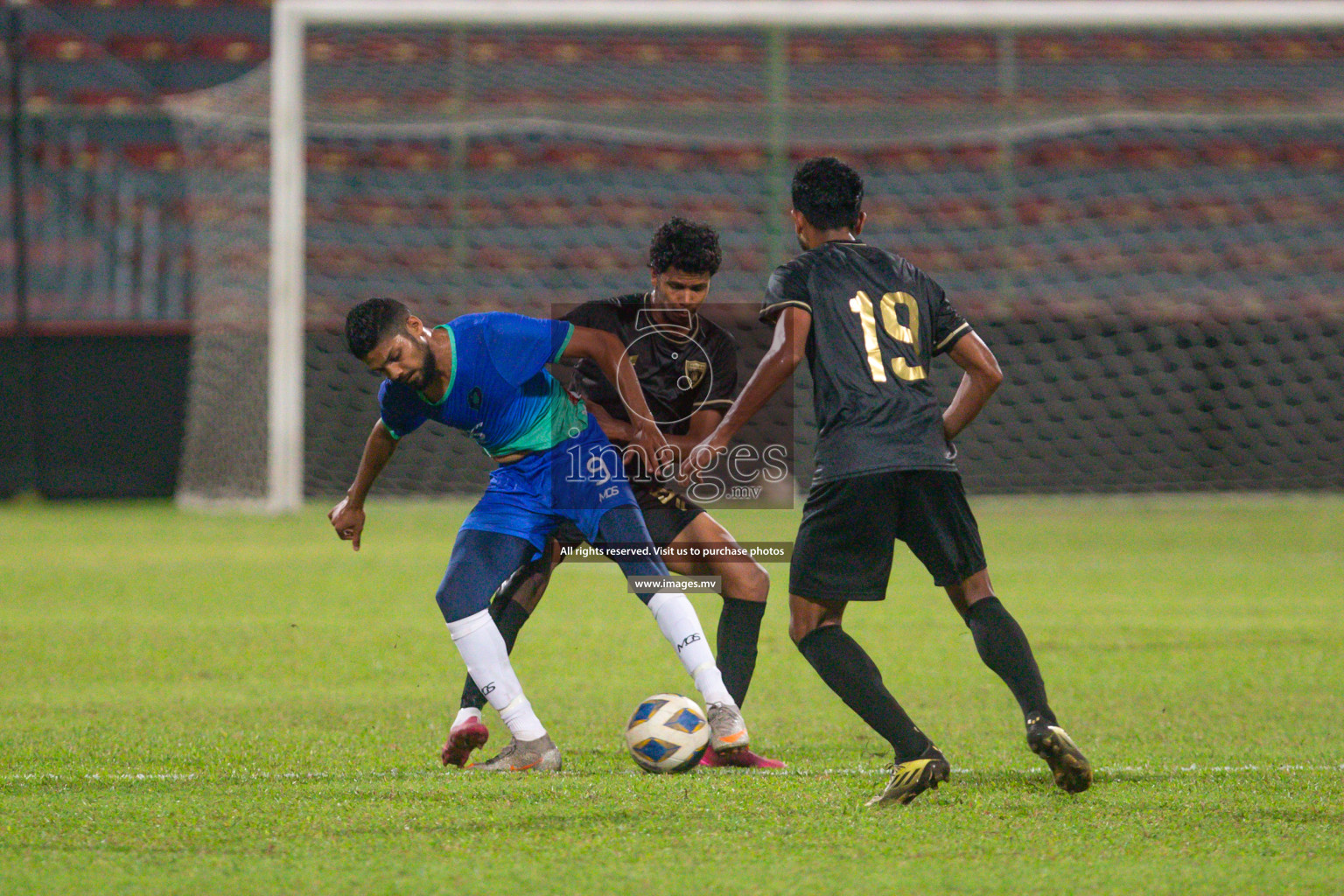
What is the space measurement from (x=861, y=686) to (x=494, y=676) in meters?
1.03

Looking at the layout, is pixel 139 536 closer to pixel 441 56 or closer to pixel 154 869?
pixel 441 56

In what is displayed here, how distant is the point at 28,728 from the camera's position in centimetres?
476

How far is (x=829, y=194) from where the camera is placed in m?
4.00

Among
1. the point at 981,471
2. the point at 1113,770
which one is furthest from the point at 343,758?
the point at 981,471

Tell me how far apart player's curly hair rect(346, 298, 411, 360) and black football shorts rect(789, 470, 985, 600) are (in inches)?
47.1

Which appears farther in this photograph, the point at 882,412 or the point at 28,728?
the point at 28,728

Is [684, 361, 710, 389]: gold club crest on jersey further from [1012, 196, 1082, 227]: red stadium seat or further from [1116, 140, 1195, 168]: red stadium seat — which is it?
[1116, 140, 1195, 168]: red stadium seat

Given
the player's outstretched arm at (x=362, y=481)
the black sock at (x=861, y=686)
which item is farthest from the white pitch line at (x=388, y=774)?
the player's outstretched arm at (x=362, y=481)

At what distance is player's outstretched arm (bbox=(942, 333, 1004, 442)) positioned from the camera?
3986mm

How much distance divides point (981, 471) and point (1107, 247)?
3.74 meters

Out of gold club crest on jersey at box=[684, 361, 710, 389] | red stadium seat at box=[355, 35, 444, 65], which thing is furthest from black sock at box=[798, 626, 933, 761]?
red stadium seat at box=[355, 35, 444, 65]

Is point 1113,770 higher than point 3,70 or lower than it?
lower

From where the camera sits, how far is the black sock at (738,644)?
457 centimetres

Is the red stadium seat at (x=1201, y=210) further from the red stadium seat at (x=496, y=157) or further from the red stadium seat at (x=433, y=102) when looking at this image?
the red stadium seat at (x=433, y=102)
